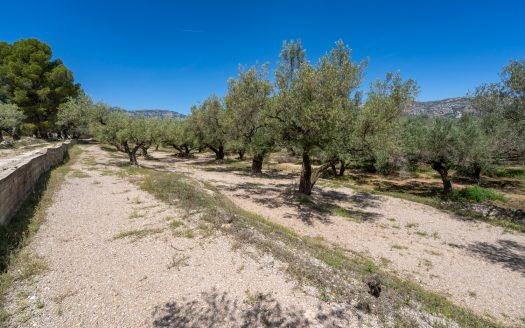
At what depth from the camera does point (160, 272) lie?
661 cm

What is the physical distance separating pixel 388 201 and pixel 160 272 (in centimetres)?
1755

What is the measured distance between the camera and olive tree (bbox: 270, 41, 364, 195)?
1336 cm

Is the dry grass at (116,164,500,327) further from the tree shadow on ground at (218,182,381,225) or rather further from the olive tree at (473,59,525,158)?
the olive tree at (473,59,525,158)

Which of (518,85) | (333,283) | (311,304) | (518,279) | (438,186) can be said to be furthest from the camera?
(438,186)

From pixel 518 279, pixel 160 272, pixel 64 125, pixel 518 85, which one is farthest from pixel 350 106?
pixel 64 125

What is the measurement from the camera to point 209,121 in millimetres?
34375

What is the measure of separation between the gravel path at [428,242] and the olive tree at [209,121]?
652 inches

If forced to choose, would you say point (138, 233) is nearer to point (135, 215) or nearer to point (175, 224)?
point (175, 224)

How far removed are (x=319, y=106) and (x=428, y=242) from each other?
8598 mm

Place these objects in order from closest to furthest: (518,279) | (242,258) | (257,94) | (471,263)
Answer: (242,258)
(518,279)
(471,263)
(257,94)

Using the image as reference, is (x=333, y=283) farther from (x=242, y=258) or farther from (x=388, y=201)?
(x=388, y=201)

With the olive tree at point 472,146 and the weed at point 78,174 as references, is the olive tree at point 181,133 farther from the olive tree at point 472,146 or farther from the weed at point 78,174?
the olive tree at point 472,146

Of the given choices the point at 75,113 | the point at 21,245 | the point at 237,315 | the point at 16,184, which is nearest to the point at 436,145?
the point at 237,315

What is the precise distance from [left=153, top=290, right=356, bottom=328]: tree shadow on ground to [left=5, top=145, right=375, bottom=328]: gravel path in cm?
2
